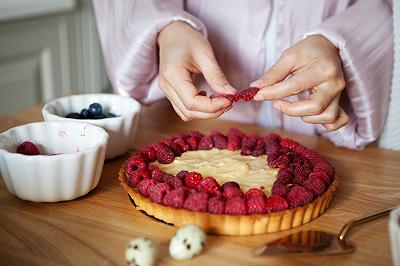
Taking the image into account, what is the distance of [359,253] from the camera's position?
0.74 meters

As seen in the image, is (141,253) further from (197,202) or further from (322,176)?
(322,176)

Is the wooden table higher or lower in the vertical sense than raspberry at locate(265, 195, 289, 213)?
lower

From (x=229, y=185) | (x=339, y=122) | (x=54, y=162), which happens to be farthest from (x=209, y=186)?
(x=339, y=122)

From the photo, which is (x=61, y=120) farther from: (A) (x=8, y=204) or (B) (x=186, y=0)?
(B) (x=186, y=0)

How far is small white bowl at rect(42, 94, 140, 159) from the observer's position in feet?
3.38

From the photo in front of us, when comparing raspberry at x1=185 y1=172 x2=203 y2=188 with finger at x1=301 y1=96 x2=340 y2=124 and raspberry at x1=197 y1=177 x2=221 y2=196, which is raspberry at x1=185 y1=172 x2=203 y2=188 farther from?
finger at x1=301 y1=96 x2=340 y2=124

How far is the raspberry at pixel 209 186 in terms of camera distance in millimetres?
809

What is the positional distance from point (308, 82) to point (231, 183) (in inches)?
10.0

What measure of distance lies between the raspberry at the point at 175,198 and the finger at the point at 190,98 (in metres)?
0.19

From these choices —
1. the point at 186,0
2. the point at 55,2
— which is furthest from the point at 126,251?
the point at 55,2

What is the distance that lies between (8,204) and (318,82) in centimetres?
56

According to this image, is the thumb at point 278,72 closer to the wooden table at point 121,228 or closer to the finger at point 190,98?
the finger at point 190,98

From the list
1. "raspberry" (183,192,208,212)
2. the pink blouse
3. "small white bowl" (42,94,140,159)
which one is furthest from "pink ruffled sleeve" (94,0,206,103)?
"raspberry" (183,192,208,212)

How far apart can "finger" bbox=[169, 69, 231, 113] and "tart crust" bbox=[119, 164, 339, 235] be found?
0.20 meters
